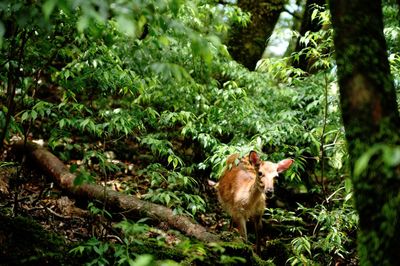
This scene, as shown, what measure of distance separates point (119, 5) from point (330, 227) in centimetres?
359

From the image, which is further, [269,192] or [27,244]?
[269,192]

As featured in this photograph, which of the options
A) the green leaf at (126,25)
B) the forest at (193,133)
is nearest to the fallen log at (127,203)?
the forest at (193,133)

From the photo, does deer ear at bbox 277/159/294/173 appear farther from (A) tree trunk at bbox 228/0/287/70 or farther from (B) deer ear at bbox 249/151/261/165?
(A) tree trunk at bbox 228/0/287/70

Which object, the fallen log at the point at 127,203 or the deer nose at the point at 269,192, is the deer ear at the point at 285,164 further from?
the fallen log at the point at 127,203

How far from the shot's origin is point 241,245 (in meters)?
3.74

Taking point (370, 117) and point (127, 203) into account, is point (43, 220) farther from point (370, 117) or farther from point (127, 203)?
point (370, 117)

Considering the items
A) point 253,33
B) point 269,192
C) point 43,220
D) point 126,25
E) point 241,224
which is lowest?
point 241,224

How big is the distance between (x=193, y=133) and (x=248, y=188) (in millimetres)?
1231

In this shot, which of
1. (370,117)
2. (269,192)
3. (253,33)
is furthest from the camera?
(253,33)

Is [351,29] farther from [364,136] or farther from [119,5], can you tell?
[119,5]

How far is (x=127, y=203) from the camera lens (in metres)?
5.38

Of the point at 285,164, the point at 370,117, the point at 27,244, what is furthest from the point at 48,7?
the point at 285,164

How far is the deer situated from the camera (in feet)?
17.9

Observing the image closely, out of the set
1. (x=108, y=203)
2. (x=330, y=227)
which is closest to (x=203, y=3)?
(x=108, y=203)
